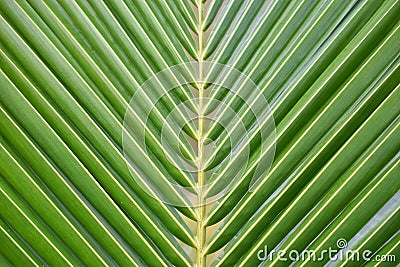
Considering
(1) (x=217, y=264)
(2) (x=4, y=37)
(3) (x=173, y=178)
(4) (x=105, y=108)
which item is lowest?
(1) (x=217, y=264)

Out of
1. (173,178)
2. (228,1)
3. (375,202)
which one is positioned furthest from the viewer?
(228,1)

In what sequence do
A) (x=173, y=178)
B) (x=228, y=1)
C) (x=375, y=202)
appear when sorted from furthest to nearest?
(x=228, y=1) → (x=173, y=178) → (x=375, y=202)

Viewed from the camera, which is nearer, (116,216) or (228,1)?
(116,216)

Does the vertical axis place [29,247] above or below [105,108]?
below

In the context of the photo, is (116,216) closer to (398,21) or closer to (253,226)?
(253,226)

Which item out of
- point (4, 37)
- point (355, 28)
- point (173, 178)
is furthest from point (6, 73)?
point (355, 28)

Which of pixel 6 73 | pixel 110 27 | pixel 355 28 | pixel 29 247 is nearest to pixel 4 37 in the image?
pixel 6 73

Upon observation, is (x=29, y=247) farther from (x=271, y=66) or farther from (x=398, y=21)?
(x=398, y=21)
